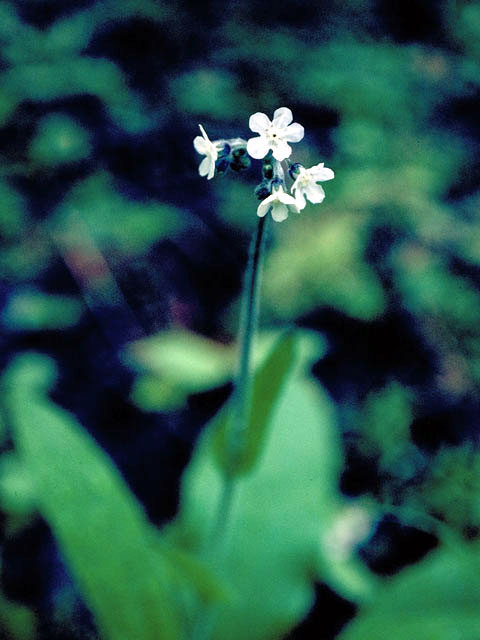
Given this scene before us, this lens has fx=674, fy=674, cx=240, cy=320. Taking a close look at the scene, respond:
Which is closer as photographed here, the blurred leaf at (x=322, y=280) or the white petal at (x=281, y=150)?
the white petal at (x=281, y=150)

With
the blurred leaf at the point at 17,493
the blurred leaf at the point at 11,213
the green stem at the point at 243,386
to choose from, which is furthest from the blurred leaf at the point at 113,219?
the green stem at the point at 243,386

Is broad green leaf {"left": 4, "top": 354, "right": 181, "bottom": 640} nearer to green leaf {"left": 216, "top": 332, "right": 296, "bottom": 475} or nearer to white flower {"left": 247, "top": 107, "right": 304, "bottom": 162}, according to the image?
green leaf {"left": 216, "top": 332, "right": 296, "bottom": 475}

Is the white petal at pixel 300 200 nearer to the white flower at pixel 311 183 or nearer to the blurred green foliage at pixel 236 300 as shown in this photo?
the white flower at pixel 311 183

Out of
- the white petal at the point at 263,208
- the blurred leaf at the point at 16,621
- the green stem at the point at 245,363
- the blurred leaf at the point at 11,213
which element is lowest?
the blurred leaf at the point at 16,621

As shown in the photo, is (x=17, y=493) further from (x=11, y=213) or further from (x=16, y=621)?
(x=11, y=213)

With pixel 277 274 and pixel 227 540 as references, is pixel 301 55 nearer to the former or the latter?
pixel 277 274

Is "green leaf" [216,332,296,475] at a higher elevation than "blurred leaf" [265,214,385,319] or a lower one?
higher

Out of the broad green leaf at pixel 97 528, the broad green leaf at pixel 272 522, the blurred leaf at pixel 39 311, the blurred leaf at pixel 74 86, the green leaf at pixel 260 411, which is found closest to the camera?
the green leaf at pixel 260 411

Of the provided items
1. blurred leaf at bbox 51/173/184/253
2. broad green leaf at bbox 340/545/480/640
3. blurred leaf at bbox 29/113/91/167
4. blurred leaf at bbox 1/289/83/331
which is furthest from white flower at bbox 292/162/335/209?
blurred leaf at bbox 29/113/91/167
